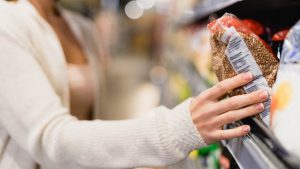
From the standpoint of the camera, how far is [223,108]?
2.63ft

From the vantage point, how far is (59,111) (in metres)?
1.00

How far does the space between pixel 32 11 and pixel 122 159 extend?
1.87 feet

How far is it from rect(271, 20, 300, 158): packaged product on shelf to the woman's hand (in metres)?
0.06

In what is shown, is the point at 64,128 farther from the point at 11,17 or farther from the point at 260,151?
the point at 260,151

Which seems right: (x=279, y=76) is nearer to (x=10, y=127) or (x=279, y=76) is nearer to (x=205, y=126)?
(x=205, y=126)

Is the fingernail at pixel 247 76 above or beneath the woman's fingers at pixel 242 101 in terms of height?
above

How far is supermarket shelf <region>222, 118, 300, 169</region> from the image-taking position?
0.63 m


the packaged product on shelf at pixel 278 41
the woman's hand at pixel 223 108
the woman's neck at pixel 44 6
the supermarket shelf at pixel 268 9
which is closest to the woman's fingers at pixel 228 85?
the woman's hand at pixel 223 108

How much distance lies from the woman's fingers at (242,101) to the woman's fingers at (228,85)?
22 millimetres

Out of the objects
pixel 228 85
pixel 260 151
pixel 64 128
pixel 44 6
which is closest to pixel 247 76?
pixel 228 85

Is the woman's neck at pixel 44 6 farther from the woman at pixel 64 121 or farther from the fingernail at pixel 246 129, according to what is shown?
the fingernail at pixel 246 129

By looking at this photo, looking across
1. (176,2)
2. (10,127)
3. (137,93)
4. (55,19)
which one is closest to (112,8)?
(137,93)

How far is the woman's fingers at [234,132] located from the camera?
802 millimetres

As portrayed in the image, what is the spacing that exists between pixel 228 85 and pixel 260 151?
0.15m
